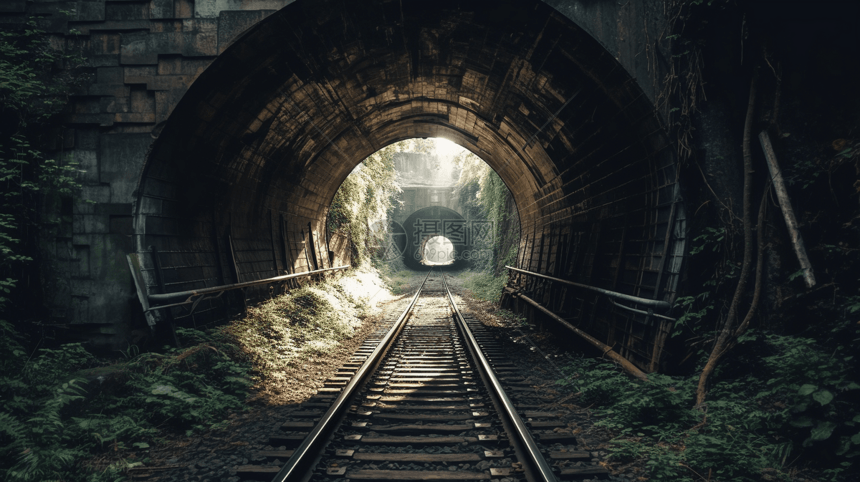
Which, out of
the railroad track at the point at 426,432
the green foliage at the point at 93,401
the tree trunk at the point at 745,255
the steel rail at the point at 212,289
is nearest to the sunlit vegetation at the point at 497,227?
the steel rail at the point at 212,289

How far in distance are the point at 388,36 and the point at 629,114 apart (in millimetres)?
3549

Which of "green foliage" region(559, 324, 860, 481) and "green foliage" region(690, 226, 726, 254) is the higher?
"green foliage" region(690, 226, 726, 254)

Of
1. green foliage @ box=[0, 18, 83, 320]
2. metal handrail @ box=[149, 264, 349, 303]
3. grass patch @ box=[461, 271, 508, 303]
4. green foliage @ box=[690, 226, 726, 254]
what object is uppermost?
green foliage @ box=[0, 18, 83, 320]

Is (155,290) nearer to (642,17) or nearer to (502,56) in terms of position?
(502,56)

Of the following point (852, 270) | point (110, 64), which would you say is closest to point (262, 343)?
point (110, 64)

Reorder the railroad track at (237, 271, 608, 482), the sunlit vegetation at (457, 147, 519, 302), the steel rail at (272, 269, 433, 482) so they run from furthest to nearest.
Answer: the sunlit vegetation at (457, 147, 519, 302) < the railroad track at (237, 271, 608, 482) < the steel rail at (272, 269, 433, 482)

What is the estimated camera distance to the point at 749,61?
168 inches

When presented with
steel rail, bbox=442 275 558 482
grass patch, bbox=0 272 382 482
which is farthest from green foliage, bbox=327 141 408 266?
steel rail, bbox=442 275 558 482

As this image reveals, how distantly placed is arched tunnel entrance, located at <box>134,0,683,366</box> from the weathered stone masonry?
0.09 ft

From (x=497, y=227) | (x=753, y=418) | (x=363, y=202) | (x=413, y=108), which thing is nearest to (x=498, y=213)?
(x=497, y=227)

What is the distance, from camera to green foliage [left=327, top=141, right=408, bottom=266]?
582 inches

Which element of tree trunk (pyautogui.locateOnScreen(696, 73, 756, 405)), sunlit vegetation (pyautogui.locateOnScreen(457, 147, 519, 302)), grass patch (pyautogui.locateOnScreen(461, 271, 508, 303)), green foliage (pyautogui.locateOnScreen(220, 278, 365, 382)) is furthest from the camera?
sunlit vegetation (pyautogui.locateOnScreen(457, 147, 519, 302))

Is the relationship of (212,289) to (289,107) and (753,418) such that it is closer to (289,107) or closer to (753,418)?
(289,107)

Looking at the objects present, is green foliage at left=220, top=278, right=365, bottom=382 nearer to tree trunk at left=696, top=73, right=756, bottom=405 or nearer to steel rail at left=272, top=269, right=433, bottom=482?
steel rail at left=272, top=269, right=433, bottom=482
